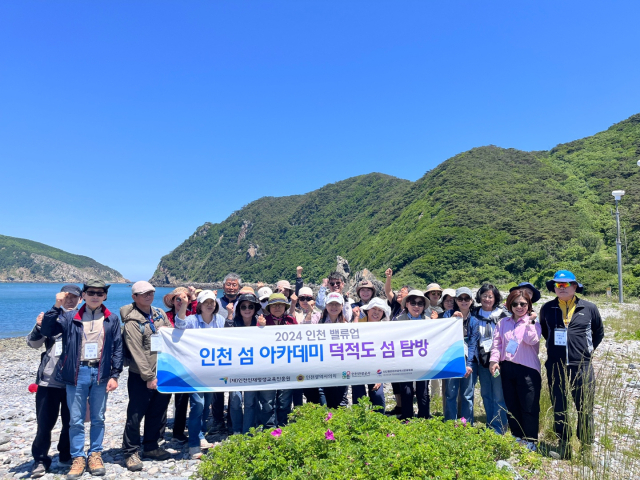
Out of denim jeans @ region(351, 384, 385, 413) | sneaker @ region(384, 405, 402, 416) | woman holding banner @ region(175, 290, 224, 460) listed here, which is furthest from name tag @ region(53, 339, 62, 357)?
sneaker @ region(384, 405, 402, 416)

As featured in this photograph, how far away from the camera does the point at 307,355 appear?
5672mm

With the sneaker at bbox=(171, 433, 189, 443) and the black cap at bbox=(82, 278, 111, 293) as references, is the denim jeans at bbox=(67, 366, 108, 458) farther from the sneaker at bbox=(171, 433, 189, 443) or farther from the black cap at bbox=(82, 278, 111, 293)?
the sneaker at bbox=(171, 433, 189, 443)

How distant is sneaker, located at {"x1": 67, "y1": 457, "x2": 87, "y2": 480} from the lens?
462 cm

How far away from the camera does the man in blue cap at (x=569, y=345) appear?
4.76m

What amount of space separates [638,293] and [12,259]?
783ft

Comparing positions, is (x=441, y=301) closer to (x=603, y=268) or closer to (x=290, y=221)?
(x=603, y=268)

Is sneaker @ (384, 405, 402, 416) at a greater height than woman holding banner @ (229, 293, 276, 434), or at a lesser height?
lesser

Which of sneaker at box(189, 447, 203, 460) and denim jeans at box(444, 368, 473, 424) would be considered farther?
denim jeans at box(444, 368, 473, 424)

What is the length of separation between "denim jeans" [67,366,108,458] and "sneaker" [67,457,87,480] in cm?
5

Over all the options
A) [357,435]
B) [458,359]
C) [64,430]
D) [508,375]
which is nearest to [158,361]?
[64,430]

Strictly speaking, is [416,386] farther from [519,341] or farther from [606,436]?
[606,436]

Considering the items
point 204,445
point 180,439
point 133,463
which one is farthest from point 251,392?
point 133,463

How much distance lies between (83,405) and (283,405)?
255 cm

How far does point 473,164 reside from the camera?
290 ft
